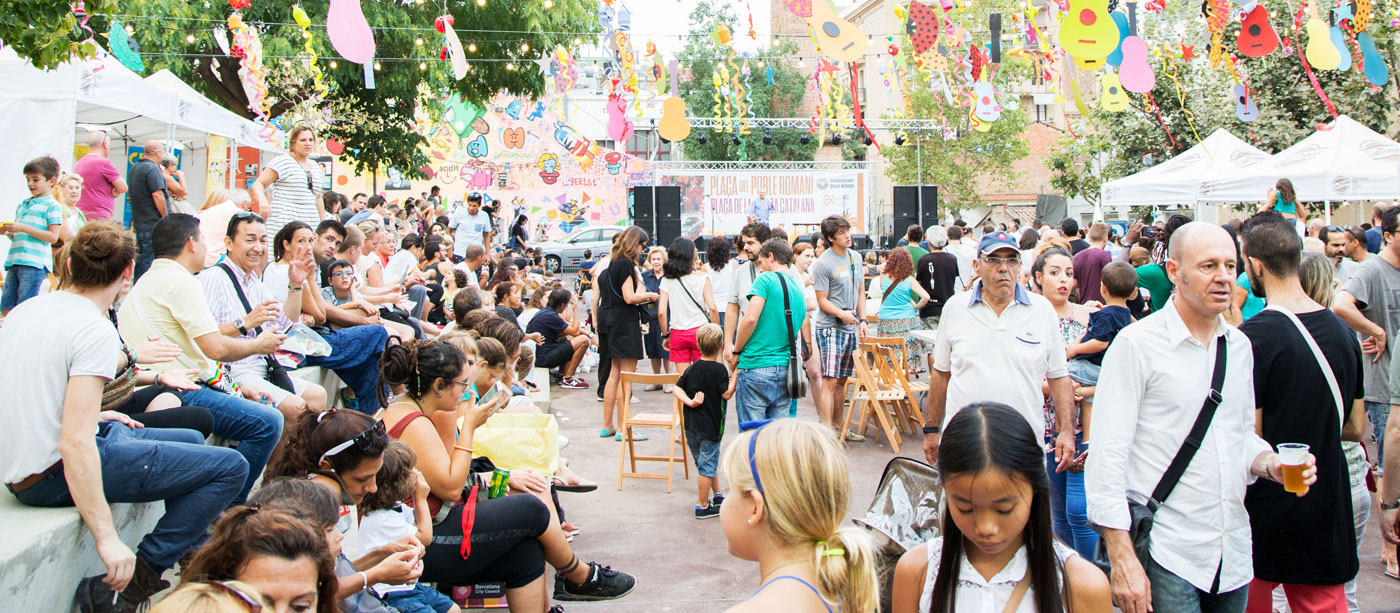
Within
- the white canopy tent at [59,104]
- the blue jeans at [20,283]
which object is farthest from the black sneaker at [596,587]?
the white canopy tent at [59,104]

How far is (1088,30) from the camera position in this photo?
9719 mm

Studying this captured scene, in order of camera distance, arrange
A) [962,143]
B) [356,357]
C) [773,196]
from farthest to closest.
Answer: [962,143]
[773,196]
[356,357]

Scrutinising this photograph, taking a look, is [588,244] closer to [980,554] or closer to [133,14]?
[133,14]

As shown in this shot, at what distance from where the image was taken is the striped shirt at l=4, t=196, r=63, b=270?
6523mm

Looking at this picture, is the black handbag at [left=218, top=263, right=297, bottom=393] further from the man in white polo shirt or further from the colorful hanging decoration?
the colorful hanging decoration

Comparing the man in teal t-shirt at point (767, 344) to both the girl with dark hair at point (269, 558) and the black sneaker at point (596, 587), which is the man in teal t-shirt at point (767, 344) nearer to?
the black sneaker at point (596, 587)

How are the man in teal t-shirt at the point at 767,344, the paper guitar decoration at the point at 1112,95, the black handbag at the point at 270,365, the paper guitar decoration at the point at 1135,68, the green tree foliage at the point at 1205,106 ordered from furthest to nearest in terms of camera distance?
the green tree foliage at the point at 1205,106
the paper guitar decoration at the point at 1112,95
the paper guitar decoration at the point at 1135,68
the man in teal t-shirt at the point at 767,344
the black handbag at the point at 270,365

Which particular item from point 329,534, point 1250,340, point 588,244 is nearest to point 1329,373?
point 1250,340

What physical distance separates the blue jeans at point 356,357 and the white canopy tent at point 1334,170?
994 cm

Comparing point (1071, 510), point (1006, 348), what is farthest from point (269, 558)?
point (1071, 510)

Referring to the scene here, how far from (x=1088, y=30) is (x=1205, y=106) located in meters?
12.2

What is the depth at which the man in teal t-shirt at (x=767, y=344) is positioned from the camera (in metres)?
6.10

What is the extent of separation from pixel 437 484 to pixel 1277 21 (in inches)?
773

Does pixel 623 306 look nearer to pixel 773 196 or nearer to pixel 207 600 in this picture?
pixel 207 600
